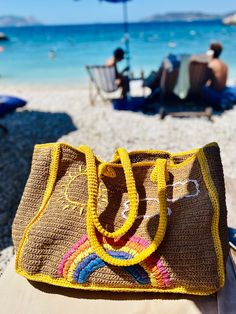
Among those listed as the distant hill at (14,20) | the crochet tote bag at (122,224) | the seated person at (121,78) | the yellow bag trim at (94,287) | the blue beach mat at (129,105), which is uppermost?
the crochet tote bag at (122,224)

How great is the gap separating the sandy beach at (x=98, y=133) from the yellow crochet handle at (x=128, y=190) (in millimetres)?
2063

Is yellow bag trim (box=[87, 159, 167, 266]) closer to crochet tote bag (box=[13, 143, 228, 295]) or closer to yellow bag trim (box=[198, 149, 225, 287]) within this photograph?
crochet tote bag (box=[13, 143, 228, 295])

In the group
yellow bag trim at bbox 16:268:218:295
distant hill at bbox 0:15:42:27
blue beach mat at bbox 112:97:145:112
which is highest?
yellow bag trim at bbox 16:268:218:295

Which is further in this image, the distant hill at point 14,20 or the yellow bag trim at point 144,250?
the distant hill at point 14,20

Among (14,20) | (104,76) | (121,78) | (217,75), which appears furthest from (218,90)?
(14,20)

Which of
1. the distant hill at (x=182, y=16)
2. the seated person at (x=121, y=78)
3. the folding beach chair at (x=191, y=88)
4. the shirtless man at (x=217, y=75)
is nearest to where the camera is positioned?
the folding beach chair at (x=191, y=88)

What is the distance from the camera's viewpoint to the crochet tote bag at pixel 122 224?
1.56 m

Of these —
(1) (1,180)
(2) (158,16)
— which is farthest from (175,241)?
(2) (158,16)

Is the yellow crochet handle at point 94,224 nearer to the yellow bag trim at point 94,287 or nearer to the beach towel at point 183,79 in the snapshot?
the yellow bag trim at point 94,287

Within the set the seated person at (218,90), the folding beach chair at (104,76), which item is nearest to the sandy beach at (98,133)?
the seated person at (218,90)

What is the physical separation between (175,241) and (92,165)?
532mm

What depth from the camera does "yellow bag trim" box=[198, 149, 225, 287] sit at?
1514 mm

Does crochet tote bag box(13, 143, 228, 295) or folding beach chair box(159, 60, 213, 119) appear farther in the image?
folding beach chair box(159, 60, 213, 119)

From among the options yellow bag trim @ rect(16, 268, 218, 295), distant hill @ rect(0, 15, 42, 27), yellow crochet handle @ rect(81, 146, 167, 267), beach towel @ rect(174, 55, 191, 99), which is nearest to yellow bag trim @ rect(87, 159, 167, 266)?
yellow crochet handle @ rect(81, 146, 167, 267)
